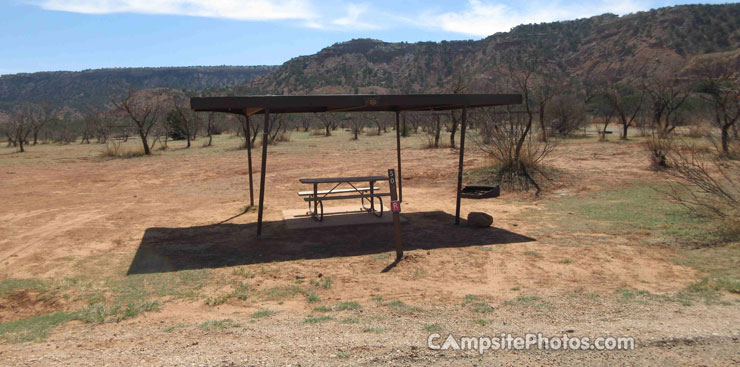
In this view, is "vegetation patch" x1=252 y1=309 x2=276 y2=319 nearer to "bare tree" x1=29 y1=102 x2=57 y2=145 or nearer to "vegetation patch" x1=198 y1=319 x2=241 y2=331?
"vegetation patch" x1=198 y1=319 x2=241 y2=331

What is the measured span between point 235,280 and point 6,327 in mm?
2188

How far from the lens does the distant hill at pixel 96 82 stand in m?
101

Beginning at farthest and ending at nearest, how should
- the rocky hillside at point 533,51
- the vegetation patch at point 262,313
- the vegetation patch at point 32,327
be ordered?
the rocky hillside at point 533,51 < the vegetation patch at point 262,313 < the vegetation patch at point 32,327

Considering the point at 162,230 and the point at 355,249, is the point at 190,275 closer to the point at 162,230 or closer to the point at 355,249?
the point at 355,249

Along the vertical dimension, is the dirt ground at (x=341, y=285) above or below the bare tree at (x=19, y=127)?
below

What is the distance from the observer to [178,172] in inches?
715

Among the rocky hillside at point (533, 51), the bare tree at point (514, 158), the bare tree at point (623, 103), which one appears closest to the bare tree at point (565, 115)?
the bare tree at point (623, 103)

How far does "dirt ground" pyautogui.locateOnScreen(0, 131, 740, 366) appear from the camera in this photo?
12.6 ft

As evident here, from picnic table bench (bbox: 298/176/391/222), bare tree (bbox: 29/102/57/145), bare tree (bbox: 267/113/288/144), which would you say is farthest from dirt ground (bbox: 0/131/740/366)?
bare tree (bbox: 29/102/57/145)

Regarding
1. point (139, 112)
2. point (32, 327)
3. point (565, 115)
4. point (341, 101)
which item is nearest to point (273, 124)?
point (139, 112)

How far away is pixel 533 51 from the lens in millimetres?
75938

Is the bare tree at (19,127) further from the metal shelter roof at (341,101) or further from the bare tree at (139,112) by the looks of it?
the metal shelter roof at (341,101)

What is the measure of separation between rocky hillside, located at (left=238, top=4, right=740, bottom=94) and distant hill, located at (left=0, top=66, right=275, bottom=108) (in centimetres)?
2665

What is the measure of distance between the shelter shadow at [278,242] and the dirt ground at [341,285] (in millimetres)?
42
